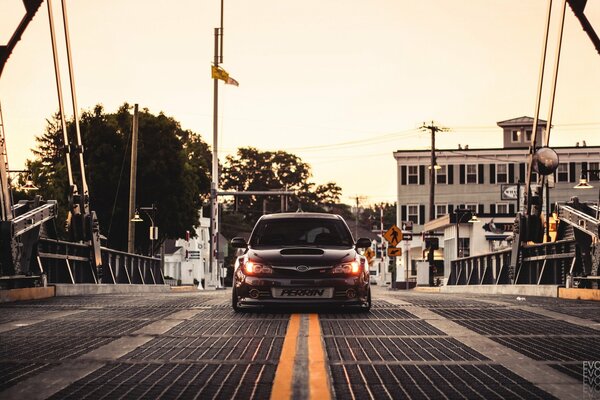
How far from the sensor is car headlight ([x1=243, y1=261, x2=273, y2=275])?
13.7 meters

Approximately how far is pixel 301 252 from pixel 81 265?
37.8 feet

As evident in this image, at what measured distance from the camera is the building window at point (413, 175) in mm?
82938

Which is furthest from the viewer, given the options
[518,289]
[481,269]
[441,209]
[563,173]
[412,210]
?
[412,210]

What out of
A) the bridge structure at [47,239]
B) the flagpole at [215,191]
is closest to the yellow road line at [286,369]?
the bridge structure at [47,239]

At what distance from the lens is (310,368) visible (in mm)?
7203

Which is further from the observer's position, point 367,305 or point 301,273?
point 367,305

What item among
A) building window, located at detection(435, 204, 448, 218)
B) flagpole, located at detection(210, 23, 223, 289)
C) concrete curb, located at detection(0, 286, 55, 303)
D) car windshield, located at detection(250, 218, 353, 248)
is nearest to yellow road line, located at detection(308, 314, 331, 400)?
car windshield, located at detection(250, 218, 353, 248)

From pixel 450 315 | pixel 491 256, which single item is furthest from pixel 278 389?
pixel 491 256

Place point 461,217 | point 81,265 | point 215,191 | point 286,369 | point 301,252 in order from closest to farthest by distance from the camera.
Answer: point 286,369 → point 301,252 → point 81,265 → point 215,191 → point 461,217

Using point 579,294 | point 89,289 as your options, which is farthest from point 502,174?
point 579,294

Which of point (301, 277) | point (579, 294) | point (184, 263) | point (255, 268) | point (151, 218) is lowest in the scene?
point (184, 263)

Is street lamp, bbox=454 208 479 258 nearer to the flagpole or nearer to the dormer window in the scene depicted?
the dormer window

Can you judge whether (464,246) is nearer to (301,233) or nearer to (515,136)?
(515,136)

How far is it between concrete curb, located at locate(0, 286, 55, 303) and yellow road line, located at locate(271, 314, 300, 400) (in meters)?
7.79
